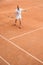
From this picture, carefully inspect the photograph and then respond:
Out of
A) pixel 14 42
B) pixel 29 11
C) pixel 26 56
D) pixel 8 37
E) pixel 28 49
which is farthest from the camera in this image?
pixel 29 11

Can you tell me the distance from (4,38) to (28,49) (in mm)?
1276

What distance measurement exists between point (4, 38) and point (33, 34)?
122 centimetres

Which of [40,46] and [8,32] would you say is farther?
[8,32]

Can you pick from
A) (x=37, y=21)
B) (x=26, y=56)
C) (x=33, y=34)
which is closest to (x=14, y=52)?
(x=26, y=56)

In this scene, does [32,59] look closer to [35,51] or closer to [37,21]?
[35,51]

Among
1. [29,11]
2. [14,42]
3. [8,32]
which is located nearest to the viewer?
[14,42]

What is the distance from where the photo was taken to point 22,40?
648 cm

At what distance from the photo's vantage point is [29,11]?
1054 cm

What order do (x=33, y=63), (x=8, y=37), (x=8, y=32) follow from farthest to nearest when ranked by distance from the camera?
(x=8, y=32)
(x=8, y=37)
(x=33, y=63)

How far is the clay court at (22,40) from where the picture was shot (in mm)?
5172

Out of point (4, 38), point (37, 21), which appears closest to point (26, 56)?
point (4, 38)

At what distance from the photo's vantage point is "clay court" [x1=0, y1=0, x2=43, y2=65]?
5.17 metres

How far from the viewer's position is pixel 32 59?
17.1ft

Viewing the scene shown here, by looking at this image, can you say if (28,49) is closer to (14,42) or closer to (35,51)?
(35,51)
